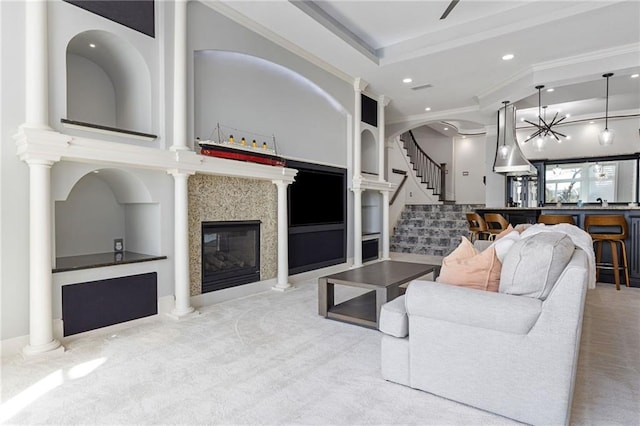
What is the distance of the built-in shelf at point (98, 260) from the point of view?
9.71 ft

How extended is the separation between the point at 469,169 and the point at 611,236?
7.06 metres

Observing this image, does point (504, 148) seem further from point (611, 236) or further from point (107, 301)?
point (107, 301)

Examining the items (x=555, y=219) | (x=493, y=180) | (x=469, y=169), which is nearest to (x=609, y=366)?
(x=555, y=219)

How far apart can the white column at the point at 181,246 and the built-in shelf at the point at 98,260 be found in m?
0.17

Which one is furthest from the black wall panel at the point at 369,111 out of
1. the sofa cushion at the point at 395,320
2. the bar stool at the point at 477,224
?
the sofa cushion at the point at 395,320

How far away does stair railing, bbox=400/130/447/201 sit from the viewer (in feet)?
36.4

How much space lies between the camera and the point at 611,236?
4812 millimetres

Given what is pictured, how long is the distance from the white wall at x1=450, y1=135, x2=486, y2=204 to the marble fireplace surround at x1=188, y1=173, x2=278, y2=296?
8.66 meters

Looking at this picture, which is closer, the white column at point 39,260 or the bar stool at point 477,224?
the white column at point 39,260

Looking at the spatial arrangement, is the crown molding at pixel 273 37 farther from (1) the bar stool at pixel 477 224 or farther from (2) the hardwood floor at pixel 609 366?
(2) the hardwood floor at pixel 609 366

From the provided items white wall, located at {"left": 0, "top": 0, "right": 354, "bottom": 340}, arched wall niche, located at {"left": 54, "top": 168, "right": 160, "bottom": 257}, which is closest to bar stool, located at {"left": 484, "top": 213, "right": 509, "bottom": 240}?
white wall, located at {"left": 0, "top": 0, "right": 354, "bottom": 340}

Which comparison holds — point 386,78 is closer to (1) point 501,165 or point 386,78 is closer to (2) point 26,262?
(1) point 501,165

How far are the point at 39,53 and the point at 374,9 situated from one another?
3.59 meters

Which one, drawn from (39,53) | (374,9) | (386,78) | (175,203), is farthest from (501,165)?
(39,53)
